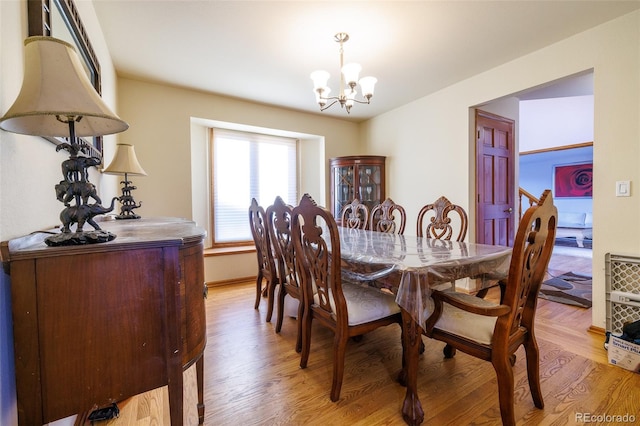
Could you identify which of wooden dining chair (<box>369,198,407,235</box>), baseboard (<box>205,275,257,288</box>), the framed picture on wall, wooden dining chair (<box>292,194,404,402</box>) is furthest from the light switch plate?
the framed picture on wall

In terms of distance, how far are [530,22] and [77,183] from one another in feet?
10.2

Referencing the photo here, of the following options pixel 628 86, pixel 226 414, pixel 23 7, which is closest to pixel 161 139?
pixel 23 7

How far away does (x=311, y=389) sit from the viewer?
5.19 ft

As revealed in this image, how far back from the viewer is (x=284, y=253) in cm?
213

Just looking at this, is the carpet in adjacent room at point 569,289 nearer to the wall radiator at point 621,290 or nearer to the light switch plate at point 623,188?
the wall radiator at point 621,290

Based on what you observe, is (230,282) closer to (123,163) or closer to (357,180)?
(123,163)

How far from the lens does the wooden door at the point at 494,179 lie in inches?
131

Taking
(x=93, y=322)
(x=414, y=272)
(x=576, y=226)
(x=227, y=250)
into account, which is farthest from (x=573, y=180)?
(x=93, y=322)

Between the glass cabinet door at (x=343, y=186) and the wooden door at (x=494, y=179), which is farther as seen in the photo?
the glass cabinet door at (x=343, y=186)

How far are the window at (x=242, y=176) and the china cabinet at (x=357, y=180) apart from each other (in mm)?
830

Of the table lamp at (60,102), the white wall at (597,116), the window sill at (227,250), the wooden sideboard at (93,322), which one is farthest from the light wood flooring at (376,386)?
the window sill at (227,250)

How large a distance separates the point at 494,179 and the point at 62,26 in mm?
4164

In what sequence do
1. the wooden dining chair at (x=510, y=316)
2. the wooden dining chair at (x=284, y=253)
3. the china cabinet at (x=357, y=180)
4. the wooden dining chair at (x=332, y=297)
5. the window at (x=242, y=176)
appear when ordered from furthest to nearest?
→ the china cabinet at (x=357, y=180) < the window at (x=242, y=176) < the wooden dining chair at (x=284, y=253) < the wooden dining chair at (x=332, y=297) < the wooden dining chair at (x=510, y=316)

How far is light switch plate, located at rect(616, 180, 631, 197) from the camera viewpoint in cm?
206
